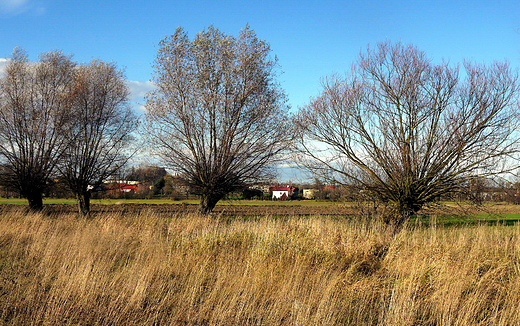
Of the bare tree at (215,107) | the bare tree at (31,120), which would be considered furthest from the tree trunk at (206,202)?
the bare tree at (31,120)

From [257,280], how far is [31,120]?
16212 mm

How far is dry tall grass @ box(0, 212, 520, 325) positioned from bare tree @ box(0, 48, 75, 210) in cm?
926

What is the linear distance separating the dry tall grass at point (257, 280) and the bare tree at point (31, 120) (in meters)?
9.26

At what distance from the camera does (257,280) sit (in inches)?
236

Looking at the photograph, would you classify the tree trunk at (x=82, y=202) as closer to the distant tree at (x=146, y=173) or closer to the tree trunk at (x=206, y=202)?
the distant tree at (x=146, y=173)

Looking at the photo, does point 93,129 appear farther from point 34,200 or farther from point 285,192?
point 285,192

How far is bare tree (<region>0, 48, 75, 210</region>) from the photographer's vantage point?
1720 cm

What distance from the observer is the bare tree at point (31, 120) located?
1720 centimetres

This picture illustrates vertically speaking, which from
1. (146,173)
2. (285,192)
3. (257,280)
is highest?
(146,173)

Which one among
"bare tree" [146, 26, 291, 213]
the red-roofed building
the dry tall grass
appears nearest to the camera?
the dry tall grass

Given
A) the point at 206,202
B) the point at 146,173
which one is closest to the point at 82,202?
the point at 146,173

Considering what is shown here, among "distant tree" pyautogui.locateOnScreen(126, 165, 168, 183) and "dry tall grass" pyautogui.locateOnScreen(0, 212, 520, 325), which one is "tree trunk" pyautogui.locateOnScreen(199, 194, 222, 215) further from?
"dry tall grass" pyautogui.locateOnScreen(0, 212, 520, 325)

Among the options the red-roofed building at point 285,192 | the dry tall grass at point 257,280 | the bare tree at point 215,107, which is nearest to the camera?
the dry tall grass at point 257,280

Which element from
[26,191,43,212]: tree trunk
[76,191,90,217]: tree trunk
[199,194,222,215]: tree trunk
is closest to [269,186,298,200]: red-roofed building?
[76,191,90,217]: tree trunk
